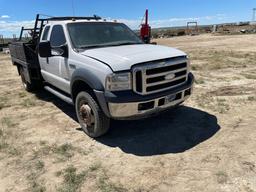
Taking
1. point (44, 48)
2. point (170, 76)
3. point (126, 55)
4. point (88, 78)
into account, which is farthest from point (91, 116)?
point (44, 48)

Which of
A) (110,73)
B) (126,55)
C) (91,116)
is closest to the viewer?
(110,73)

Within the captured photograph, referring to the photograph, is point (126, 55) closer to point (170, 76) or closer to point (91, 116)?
point (170, 76)

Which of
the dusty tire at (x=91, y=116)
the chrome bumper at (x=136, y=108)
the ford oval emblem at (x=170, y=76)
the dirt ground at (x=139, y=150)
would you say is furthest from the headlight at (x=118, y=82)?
the dirt ground at (x=139, y=150)

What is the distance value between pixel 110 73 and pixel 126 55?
0.45m

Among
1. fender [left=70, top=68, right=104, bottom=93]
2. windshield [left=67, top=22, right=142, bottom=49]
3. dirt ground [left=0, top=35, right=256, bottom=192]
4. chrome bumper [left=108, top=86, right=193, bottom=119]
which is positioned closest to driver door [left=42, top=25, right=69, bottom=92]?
windshield [left=67, top=22, right=142, bottom=49]

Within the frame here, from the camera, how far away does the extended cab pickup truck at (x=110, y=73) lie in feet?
14.4

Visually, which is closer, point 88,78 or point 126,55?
point 126,55

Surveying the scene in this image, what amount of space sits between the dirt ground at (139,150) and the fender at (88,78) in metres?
1.02

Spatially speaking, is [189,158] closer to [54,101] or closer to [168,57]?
[168,57]

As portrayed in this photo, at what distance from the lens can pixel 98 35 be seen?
5773mm

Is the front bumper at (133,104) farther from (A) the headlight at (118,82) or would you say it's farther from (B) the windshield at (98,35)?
(B) the windshield at (98,35)

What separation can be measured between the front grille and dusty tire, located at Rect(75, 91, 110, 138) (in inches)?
31.0

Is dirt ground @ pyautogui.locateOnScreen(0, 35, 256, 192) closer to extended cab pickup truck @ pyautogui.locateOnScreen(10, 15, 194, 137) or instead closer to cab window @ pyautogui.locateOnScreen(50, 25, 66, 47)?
extended cab pickup truck @ pyautogui.locateOnScreen(10, 15, 194, 137)

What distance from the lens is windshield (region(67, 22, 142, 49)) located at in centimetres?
552
